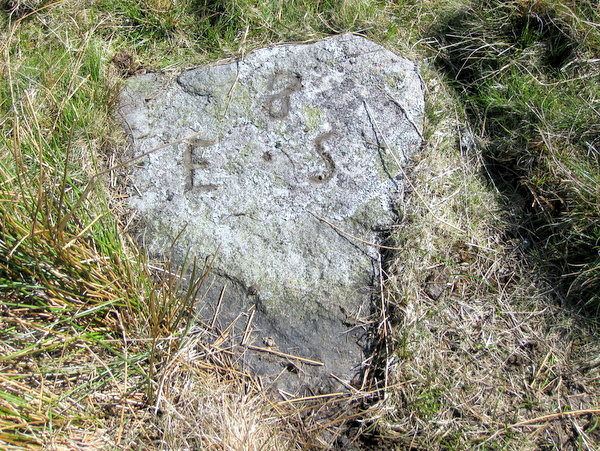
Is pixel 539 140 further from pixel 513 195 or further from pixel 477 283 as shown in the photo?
pixel 477 283

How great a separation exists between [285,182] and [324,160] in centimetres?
20

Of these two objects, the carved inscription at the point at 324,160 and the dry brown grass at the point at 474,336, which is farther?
the carved inscription at the point at 324,160

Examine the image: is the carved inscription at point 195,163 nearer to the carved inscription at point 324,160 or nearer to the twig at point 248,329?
the carved inscription at point 324,160

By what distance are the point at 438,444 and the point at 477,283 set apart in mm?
643

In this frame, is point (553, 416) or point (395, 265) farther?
point (395, 265)

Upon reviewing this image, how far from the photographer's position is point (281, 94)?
231 cm

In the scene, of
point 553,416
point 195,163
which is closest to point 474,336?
point 553,416

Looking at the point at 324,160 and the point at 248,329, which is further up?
the point at 324,160

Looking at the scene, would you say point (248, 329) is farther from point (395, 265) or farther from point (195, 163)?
point (195, 163)

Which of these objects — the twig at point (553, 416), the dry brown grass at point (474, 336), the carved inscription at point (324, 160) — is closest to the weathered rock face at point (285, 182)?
the carved inscription at point (324, 160)

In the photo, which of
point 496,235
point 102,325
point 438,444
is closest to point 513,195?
point 496,235

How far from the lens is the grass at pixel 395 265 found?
5.45 feet

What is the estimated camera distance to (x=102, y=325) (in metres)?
1.78

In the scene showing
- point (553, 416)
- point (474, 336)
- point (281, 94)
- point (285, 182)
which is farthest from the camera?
point (281, 94)
